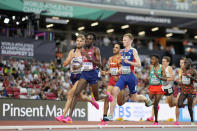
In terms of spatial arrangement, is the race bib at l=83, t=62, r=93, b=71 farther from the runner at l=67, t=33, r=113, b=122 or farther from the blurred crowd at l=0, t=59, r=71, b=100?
the blurred crowd at l=0, t=59, r=71, b=100

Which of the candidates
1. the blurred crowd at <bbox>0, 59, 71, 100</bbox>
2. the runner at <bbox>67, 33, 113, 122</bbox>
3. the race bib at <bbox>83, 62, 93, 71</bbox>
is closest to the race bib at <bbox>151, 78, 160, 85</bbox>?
the runner at <bbox>67, 33, 113, 122</bbox>

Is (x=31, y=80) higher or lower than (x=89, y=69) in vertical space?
lower

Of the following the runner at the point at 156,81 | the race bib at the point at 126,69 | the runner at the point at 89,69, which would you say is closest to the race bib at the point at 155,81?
the runner at the point at 156,81

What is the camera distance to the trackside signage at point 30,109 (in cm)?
1742

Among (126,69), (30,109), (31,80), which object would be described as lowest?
(30,109)

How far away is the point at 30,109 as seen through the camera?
18.2 meters

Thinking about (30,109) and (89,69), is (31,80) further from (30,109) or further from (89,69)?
(89,69)

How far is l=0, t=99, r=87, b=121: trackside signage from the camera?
57.2ft

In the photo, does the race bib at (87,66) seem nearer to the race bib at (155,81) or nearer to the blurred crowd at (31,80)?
the race bib at (155,81)

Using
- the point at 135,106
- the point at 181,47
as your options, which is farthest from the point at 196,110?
the point at 181,47

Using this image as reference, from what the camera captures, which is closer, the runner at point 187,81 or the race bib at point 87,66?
the race bib at point 87,66

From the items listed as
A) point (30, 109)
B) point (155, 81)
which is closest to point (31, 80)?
point (30, 109)

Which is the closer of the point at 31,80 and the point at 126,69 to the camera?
the point at 126,69

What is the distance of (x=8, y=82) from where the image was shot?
798 inches
